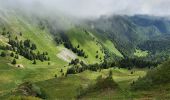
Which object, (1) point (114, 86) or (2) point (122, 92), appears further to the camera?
(1) point (114, 86)

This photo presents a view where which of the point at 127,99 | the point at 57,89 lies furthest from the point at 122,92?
the point at 57,89

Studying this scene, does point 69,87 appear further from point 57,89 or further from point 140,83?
point 140,83

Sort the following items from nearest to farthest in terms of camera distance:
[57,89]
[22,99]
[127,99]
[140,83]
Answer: [22,99] < [127,99] < [140,83] < [57,89]

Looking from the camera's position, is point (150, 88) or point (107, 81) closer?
point (150, 88)

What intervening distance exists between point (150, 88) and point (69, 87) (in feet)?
379

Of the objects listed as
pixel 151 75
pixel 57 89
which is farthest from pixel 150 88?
pixel 57 89

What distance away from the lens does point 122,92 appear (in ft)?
240

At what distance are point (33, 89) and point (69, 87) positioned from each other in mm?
105036

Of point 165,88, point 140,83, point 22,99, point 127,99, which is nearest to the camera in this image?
point 22,99

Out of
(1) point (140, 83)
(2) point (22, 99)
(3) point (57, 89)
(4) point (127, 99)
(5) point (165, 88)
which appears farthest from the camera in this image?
(3) point (57, 89)

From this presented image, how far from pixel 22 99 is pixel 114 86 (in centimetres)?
3122

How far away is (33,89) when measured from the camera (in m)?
84.2

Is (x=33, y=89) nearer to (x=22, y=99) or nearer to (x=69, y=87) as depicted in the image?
(x=22, y=99)

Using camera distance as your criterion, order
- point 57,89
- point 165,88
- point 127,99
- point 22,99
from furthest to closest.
Result: point 57,89 → point 165,88 → point 127,99 → point 22,99
